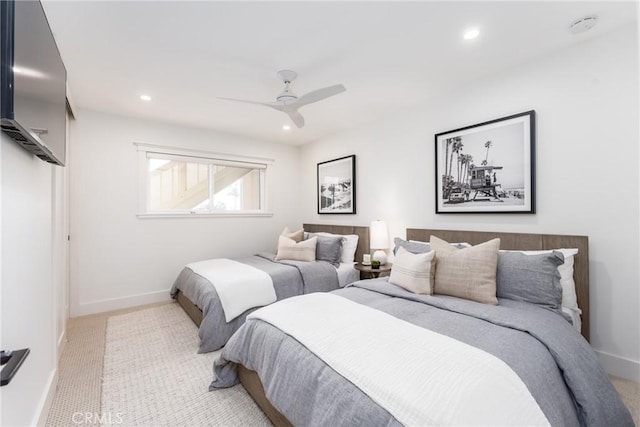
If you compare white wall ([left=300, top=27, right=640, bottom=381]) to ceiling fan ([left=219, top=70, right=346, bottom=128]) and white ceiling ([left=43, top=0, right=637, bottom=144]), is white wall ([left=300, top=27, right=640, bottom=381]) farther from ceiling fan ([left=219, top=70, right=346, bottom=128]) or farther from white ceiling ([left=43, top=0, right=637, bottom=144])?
ceiling fan ([left=219, top=70, right=346, bottom=128])

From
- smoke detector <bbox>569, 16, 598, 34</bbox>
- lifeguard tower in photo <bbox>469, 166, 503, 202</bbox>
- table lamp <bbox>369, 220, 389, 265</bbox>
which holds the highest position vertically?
smoke detector <bbox>569, 16, 598, 34</bbox>

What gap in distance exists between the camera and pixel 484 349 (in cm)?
136

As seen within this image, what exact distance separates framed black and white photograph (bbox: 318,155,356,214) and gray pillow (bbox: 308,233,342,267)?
0.60 meters

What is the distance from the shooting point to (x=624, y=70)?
2043 millimetres

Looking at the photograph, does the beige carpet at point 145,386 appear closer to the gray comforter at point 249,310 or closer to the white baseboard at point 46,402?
the white baseboard at point 46,402

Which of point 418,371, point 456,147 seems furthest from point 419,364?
point 456,147

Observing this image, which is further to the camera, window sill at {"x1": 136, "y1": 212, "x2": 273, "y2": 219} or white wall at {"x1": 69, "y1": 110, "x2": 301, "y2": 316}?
window sill at {"x1": 136, "y1": 212, "x2": 273, "y2": 219}

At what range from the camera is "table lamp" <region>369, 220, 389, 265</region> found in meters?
3.61

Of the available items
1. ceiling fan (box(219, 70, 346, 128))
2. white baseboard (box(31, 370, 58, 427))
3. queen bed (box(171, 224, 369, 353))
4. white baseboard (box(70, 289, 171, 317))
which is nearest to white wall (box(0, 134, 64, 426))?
white baseboard (box(31, 370, 58, 427))

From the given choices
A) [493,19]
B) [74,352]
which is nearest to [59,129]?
[74,352]

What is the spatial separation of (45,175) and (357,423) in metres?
2.27

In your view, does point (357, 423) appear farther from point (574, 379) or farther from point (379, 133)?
point (379, 133)

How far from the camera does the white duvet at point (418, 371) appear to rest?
101 cm

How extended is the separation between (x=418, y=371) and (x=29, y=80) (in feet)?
6.24
